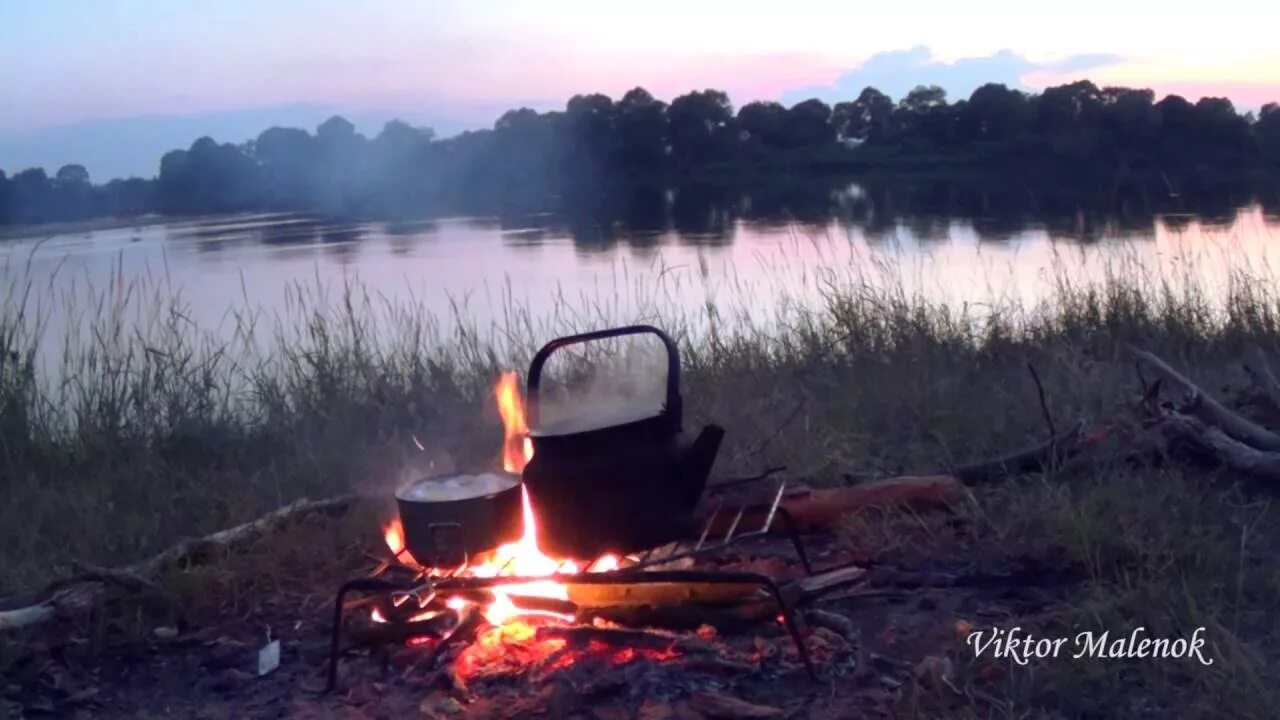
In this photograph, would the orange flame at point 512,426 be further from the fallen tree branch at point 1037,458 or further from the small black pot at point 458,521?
the fallen tree branch at point 1037,458

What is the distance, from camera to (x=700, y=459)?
280cm

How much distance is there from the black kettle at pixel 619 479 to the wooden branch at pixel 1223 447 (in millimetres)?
1678

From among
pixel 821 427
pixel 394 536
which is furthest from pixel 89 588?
pixel 821 427


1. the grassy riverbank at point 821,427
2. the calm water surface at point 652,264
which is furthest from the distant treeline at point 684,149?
the grassy riverbank at point 821,427

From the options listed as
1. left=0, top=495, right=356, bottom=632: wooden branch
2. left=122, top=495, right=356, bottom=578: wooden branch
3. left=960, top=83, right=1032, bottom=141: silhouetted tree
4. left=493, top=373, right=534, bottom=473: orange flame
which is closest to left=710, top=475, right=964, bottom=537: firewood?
left=493, top=373, right=534, bottom=473: orange flame

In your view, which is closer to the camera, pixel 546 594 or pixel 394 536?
pixel 546 594

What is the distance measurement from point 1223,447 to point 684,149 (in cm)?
1363

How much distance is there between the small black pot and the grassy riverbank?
1043 mm

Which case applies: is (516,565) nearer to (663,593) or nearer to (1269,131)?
(663,593)

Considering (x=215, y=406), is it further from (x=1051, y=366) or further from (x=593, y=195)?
(x=593, y=195)

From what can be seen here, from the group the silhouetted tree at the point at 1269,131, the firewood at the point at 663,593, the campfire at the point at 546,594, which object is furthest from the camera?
the silhouetted tree at the point at 1269,131

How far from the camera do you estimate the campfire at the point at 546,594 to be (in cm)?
259

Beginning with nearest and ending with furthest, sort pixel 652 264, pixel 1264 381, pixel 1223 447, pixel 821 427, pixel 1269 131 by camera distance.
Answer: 1. pixel 1223 447
2. pixel 1264 381
3. pixel 821 427
4. pixel 652 264
5. pixel 1269 131

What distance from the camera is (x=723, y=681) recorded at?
2473mm
